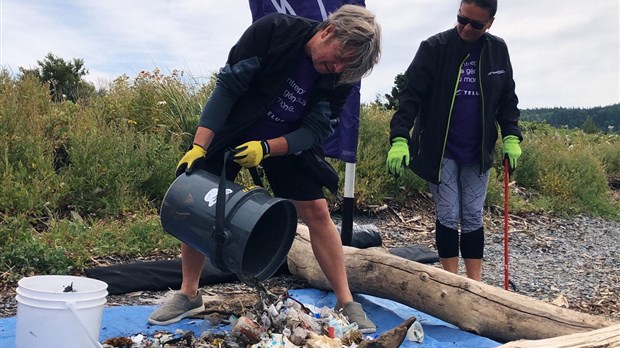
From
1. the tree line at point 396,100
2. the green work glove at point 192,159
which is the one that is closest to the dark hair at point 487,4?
the green work glove at point 192,159

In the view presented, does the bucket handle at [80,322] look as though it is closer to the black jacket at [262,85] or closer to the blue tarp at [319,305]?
→ the blue tarp at [319,305]

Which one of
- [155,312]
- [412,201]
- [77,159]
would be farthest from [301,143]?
[412,201]

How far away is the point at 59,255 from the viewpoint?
154 inches

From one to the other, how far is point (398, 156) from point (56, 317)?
1987 millimetres

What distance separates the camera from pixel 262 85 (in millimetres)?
2934

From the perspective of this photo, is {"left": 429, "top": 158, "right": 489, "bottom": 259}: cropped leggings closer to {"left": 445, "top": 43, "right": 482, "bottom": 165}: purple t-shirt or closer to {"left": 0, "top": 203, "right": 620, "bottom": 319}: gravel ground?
{"left": 445, "top": 43, "right": 482, "bottom": 165}: purple t-shirt

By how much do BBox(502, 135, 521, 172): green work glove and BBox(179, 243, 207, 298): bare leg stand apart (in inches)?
76.6

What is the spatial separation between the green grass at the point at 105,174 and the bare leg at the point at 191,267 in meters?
1.14

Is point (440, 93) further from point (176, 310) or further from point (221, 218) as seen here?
point (176, 310)

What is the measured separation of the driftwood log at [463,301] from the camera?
2.88 m

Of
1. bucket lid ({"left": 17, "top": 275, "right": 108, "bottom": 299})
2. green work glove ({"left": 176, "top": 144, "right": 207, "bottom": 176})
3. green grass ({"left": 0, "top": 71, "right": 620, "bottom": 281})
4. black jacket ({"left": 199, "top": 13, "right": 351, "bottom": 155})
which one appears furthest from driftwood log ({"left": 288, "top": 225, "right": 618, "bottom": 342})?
green grass ({"left": 0, "top": 71, "right": 620, "bottom": 281})

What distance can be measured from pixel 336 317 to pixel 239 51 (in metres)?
1.30

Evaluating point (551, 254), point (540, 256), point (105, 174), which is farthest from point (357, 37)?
point (551, 254)

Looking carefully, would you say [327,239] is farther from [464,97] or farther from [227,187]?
[464,97]
